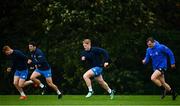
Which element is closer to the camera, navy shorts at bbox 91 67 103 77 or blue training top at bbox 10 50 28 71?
navy shorts at bbox 91 67 103 77

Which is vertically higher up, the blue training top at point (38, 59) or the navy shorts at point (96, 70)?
the blue training top at point (38, 59)

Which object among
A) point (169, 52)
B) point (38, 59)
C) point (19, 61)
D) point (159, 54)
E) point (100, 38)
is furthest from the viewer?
point (100, 38)

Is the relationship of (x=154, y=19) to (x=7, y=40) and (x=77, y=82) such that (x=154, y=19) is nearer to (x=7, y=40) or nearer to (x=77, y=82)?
(x=77, y=82)

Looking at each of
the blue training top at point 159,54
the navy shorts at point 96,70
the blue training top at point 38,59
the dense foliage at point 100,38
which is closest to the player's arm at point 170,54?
the blue training top at point 159,54

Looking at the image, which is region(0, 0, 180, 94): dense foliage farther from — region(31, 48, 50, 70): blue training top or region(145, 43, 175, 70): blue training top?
region(145, 43, 175, 70): blue training top

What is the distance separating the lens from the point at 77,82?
34.2 metres

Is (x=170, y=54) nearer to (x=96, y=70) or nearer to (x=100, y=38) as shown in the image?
(x=96, y=70)

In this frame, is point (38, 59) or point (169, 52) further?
point (38, 59)

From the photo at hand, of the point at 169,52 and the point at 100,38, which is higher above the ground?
the point at 100,38

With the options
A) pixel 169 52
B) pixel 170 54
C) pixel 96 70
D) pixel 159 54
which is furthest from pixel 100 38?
pixel 170 54

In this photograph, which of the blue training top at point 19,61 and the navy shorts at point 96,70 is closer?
the navy shorts at point 96,70

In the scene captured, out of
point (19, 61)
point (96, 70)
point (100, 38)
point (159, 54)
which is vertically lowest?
point (96, 70)

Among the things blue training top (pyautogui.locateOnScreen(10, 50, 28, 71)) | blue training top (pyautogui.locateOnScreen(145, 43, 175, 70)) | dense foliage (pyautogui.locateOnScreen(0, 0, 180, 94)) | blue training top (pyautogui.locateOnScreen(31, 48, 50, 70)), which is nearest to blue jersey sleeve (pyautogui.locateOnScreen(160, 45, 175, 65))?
blue training top (pyautogui.locateOnScreen(145, 43, 175, 70))

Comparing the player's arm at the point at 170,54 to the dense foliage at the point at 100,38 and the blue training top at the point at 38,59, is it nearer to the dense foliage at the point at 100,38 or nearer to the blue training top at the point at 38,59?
the blue training top at the point at 38,59
